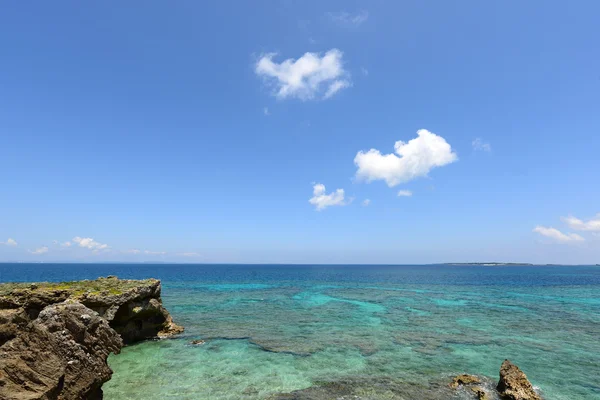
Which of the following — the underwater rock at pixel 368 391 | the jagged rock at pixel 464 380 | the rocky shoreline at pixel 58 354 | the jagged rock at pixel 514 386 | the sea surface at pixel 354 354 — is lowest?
the sea surface at pixel 354 354

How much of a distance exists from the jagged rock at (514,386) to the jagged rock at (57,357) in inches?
769

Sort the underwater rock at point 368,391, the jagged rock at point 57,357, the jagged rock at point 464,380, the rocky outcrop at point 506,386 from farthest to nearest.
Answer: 1. the jagged rock at point 464,380
2. the underwater rock at point 368,391
3. the rocky outcrop at point 506,386
4. the jagged rock at point 57,357

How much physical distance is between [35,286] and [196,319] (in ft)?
60.7

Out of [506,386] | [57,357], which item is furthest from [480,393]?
[57,357]

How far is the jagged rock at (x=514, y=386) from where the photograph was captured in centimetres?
1694

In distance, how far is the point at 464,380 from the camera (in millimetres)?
19531

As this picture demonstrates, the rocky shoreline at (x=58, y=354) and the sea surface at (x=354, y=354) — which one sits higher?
the rocky shoreline at (x=58, y=354)

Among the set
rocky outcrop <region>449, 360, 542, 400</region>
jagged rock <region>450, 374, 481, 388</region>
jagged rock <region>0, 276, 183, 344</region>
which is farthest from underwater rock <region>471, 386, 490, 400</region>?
jagged rock <region>0, 276, 183, 344</region>

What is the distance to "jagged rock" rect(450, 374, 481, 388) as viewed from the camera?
1928 centimetres

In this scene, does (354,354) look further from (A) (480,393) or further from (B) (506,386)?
(B) (506,386)

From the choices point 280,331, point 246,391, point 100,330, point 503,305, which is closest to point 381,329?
point 280,331

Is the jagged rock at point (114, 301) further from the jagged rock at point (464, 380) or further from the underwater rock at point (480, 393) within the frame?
the underwater rock at point (480, 393)

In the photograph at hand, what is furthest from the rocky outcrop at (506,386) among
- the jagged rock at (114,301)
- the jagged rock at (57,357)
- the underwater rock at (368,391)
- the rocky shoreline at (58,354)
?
the jagged rock at (114,301)

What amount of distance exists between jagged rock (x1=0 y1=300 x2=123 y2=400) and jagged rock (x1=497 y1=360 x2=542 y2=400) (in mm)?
19521
